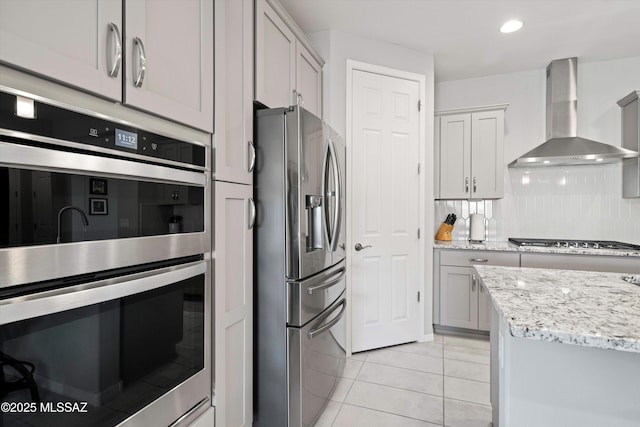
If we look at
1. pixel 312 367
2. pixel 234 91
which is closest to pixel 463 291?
pixel 312 367

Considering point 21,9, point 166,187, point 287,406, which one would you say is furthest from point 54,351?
point 287,406

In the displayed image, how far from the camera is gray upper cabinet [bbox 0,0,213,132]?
743 millimetres

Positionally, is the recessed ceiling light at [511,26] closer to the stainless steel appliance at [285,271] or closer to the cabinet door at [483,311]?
the stainless steel appliance at [285,271]

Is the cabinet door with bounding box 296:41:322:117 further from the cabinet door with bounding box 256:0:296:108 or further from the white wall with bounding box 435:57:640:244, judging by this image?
the white wall with bounding box 435:57:640:244

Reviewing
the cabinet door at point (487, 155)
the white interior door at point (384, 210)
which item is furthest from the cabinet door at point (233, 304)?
the cabinet door at point (487, 155)

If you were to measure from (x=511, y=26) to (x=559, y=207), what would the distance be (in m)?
1.90

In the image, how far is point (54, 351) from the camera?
2.58 feet

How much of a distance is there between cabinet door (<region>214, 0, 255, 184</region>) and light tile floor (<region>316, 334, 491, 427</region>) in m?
1.56

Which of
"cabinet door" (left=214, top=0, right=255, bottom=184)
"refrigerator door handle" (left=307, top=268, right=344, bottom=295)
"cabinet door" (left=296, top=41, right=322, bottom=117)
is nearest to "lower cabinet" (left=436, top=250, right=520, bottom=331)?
"refrigerator door handle" (left=307, top=268, right=344, bottom=295)

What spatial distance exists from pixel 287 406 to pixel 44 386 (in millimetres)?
1162

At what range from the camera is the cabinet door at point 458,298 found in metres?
3.23

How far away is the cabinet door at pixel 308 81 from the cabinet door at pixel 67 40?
148 centimetres

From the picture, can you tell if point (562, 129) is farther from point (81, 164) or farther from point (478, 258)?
point (81, 164)

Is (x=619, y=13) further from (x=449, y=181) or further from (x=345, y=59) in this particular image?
(x=345, y=59)
